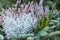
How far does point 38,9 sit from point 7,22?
25.3 inches

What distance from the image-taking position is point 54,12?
3.59 metres

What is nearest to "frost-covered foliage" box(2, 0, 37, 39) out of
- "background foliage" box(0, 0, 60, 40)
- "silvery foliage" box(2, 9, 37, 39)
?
"silvery foliage" box(2, 9, 37, 39)

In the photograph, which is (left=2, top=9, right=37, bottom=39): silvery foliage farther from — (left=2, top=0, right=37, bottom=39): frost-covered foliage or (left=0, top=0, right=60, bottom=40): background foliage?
(left=0, top=0, right=60, bottom=40): background foliage

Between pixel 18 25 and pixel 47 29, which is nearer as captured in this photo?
pixel 47 29

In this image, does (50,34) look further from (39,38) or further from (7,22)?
(7,22)

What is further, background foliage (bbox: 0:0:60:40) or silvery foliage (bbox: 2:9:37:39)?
silvery foliage (bbox: 2:9:37:39)

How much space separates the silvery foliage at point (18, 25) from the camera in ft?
10.3

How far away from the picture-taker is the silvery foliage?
10.3ft

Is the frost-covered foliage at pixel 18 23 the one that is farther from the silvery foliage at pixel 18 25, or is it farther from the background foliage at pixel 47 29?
the background foliage at pixel 47 29

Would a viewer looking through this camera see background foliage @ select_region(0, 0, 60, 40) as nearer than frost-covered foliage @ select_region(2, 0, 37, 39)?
Yes

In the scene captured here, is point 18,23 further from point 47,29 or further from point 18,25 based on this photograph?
point 47,29

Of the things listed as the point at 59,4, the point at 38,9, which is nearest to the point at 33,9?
the point at 38,9

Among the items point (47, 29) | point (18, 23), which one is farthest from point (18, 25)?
point (47, 29)

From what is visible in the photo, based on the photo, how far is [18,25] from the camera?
3113 millimetres
